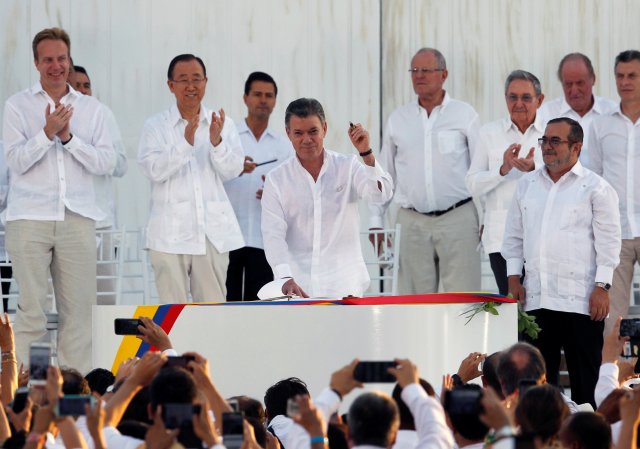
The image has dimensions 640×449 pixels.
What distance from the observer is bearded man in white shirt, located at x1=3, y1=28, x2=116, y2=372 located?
9.41 meters

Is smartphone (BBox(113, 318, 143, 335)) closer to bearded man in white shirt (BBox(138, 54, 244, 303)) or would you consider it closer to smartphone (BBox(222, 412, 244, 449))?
bearded man in white shirt (BBox(138, 54, 244, 303))

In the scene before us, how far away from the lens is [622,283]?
9891 millimetres

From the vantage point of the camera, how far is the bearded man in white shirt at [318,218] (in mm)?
9219

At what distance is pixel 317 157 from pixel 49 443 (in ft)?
13.3

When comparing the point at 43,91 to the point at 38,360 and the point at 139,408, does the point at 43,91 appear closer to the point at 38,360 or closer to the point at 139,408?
the point at 139,408

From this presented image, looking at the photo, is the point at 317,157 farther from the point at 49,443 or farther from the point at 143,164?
the point at 49,443

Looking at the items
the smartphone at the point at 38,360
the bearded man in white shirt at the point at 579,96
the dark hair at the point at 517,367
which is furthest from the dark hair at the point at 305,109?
the smartphone at the point at 38,360

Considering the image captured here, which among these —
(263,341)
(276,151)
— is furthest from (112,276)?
(263,341)

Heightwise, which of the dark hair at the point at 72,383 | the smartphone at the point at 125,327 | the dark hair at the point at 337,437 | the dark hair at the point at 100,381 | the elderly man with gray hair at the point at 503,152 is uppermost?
the elderly man with gray hair at the point at 503,152

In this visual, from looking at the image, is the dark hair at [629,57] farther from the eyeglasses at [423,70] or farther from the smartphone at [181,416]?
the smartphone at [181,416]

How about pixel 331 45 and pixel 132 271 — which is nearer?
pixel 132 271

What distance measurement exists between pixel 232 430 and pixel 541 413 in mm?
1112

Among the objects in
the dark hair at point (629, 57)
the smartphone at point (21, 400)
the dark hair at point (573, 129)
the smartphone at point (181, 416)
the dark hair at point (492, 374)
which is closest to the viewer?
the smartphone at point (181, 416)

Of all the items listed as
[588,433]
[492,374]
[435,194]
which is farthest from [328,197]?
[588,433]
